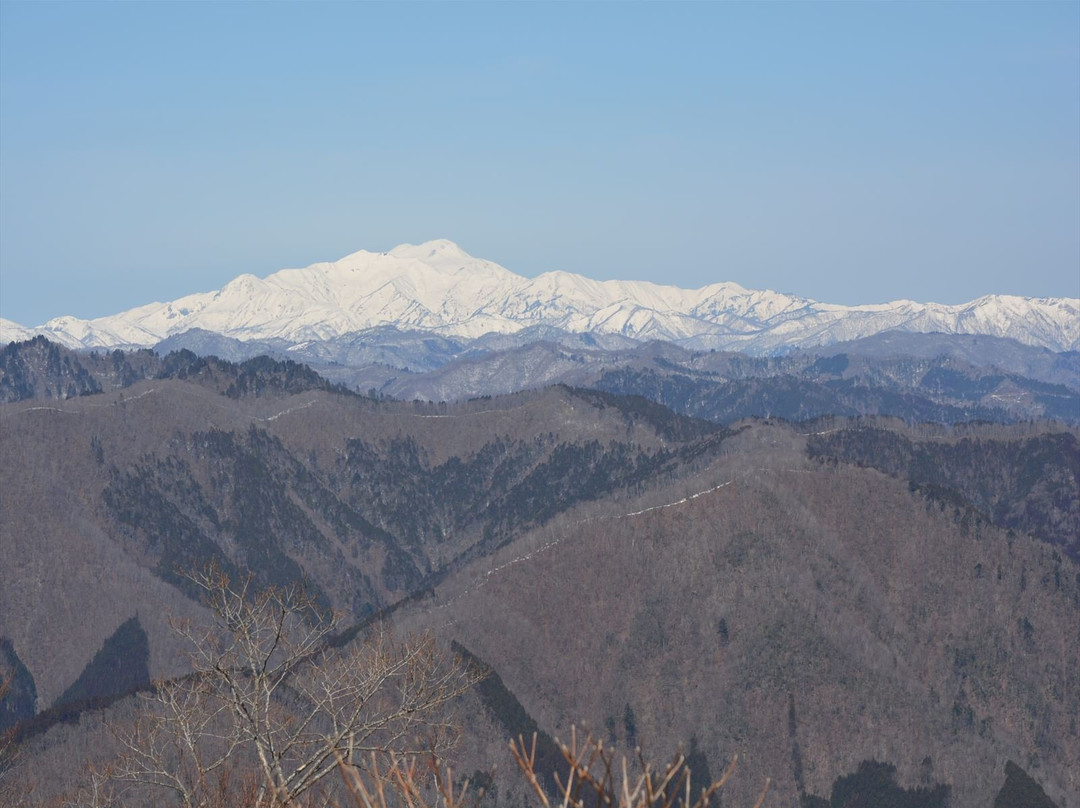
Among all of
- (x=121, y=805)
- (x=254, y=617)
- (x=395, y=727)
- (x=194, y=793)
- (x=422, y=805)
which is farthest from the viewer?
(x=395, y=727)

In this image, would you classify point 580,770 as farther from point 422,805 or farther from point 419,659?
point 419,659

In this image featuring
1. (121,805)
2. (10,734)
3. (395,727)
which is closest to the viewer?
(10,734)

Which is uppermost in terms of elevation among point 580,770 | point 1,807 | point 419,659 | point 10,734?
point 580,770

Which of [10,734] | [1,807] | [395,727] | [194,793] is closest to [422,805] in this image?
[194,793]

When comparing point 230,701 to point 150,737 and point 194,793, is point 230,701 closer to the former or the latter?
point 150,737

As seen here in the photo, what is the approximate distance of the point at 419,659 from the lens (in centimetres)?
6756

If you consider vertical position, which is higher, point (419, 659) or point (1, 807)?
point (419, 659)

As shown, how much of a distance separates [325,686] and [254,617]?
171 inches

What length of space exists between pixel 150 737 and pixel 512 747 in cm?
4241

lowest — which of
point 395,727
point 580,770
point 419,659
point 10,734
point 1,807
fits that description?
point 395,727

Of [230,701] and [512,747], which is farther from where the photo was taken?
[230,701]

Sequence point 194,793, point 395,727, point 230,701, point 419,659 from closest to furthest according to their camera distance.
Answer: point 230,701
point 194,793
point 419,659
point 395,727

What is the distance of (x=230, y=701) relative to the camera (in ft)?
160

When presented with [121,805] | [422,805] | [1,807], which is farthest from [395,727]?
[422,805]
